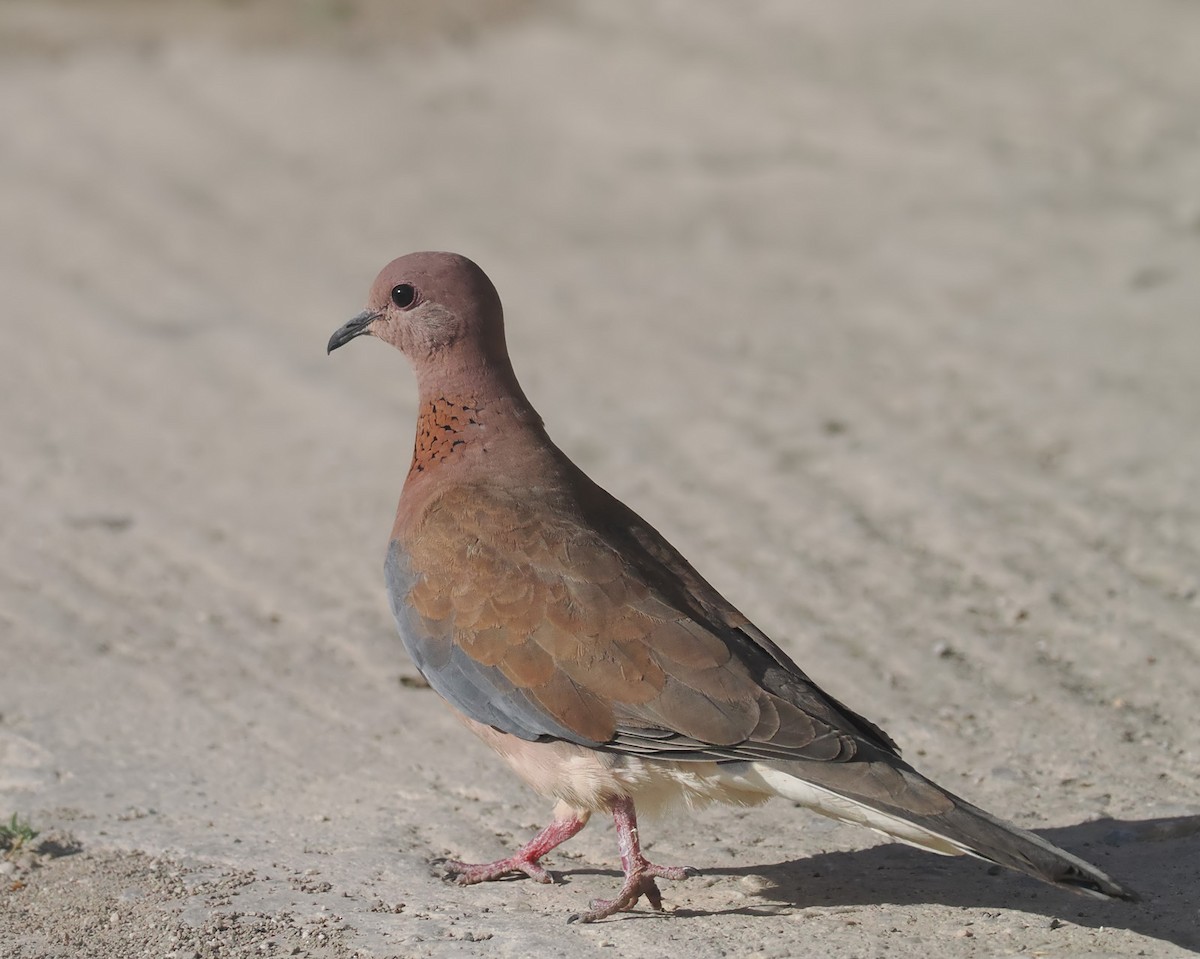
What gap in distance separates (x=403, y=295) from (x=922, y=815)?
2220 millimetres

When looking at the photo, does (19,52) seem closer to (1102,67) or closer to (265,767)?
(1102,67)

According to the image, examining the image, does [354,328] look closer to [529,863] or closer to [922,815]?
[529,863]

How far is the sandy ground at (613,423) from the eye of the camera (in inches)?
170

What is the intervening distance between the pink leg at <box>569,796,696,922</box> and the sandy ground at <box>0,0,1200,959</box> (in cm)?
9

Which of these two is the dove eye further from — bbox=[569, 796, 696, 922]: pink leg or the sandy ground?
bbox=[569, 796, 696, 922]: pink leg

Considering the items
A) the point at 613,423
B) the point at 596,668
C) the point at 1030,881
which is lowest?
the point at 1030,881

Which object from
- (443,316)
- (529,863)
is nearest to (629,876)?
(529,863)

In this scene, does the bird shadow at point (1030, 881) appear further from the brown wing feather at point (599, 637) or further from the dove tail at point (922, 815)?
the brown wing feather at point (599, 637)

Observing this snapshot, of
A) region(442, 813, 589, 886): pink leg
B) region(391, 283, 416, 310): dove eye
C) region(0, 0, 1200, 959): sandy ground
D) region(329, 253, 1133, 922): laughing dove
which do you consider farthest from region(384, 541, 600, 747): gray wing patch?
region(391, 283, 416, 310): dove eye

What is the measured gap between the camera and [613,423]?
773 cm

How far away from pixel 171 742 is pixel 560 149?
6705 millimetres

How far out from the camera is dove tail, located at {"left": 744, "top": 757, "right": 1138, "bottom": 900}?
3.50 meters

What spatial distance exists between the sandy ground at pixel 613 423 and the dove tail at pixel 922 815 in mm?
288

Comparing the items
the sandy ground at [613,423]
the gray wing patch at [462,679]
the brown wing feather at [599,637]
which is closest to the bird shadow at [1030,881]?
the sandy ground at [613,423]
